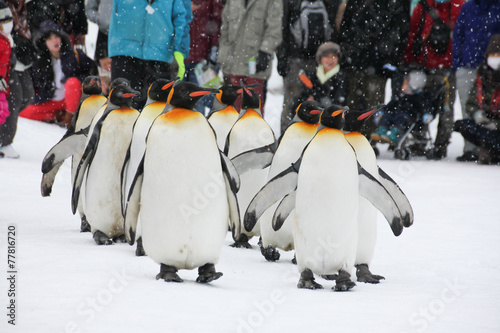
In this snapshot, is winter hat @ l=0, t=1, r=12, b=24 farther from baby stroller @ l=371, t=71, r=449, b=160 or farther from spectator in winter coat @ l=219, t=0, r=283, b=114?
baby stroller @ l=371, t=71, r=449, b=160

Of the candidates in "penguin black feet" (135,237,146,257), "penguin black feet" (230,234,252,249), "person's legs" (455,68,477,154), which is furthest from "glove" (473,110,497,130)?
"penguin black feet" (135,237,146,257)

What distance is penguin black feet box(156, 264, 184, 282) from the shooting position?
9.85 feet

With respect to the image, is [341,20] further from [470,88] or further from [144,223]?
[144,223]

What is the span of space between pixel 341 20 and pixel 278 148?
4292 millimetres

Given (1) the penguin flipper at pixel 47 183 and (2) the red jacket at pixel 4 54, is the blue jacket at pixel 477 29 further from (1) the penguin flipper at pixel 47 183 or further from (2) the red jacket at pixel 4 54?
(1) the penguin flipper at pixel 47 183

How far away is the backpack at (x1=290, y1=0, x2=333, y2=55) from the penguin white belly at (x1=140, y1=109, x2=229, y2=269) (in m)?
4.70

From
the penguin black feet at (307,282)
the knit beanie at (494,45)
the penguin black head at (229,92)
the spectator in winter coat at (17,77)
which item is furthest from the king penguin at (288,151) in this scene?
the knit beanie at (494,45)

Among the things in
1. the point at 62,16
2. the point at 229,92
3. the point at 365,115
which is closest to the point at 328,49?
the point at 229,92

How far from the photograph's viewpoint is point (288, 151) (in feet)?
12.1

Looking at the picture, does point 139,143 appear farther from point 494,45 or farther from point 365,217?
point 494,45

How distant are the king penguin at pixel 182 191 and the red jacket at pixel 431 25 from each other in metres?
5.41

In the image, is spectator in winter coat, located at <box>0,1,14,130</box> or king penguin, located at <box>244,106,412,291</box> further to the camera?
spectator in winter coat, located at <box>0,1,14,130</box>

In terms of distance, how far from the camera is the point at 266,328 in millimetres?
2414

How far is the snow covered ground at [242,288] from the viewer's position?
7.93 feet
